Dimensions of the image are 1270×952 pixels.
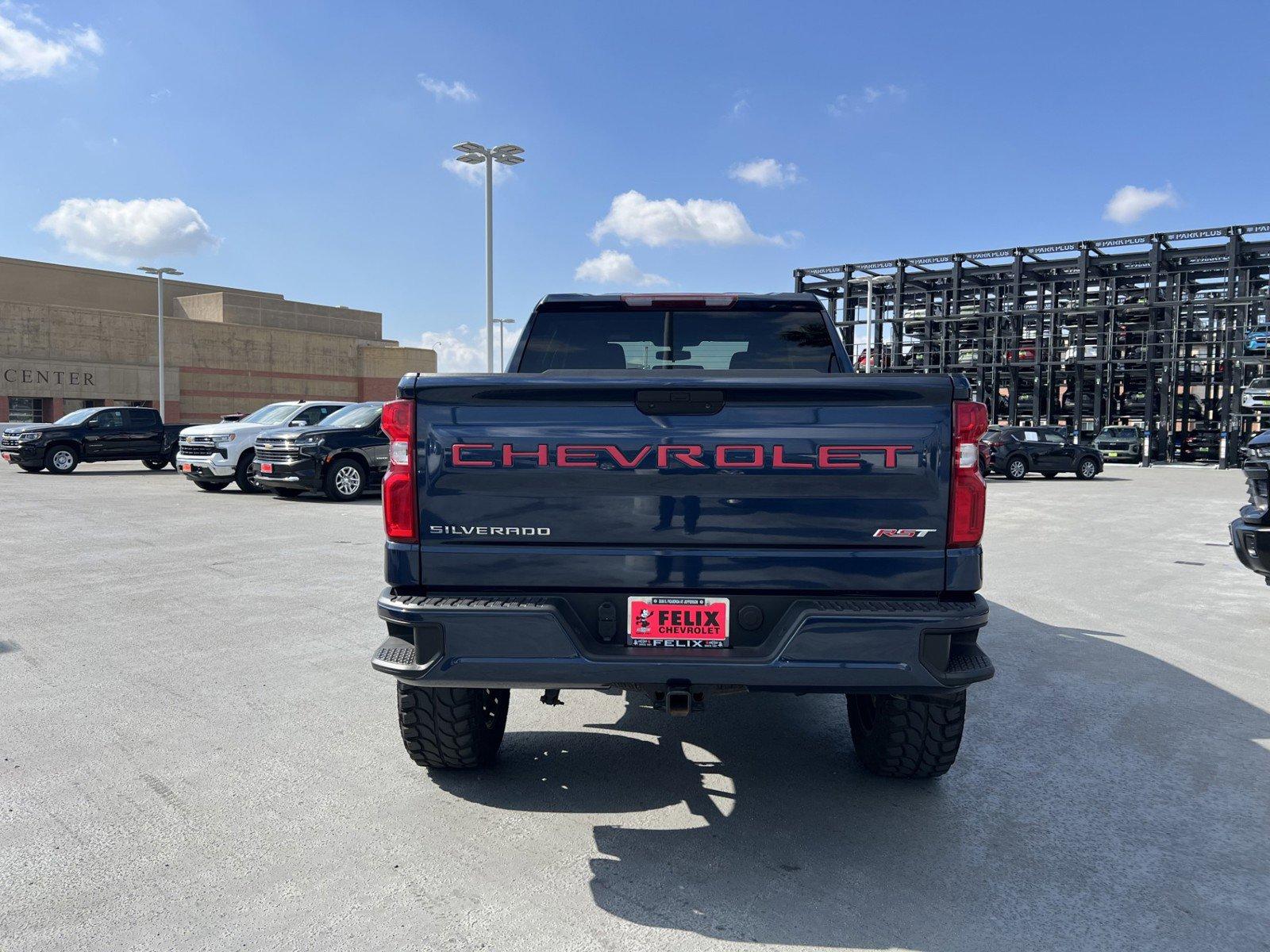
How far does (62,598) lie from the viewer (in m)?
7.33

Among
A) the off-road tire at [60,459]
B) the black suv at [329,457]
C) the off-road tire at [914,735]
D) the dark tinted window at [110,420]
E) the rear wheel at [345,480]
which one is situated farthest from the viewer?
the dark tinted window at [110,420]

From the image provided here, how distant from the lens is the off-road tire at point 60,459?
896 inches

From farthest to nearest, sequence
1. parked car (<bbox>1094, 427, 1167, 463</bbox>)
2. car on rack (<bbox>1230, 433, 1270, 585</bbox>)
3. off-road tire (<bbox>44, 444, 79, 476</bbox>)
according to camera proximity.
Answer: parked car (<bbox>1094, 427, 1167, 463</bbox>)
off-road tire (<bbox>44, 444, 79, 476</bbox>)
car on rack (<bbox>1230, 433, 1270, 585</bbox>)

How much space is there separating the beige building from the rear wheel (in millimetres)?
41062

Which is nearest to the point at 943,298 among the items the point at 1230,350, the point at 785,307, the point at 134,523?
the point at 1230,350

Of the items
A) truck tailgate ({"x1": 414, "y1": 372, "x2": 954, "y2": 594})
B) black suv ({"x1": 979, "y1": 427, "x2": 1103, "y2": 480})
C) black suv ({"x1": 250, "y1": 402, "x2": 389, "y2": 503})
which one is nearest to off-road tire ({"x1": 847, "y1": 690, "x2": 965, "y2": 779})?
truck tailgate ({"x1": 414, "y1": 372, "x2": 954, "y2": 594})

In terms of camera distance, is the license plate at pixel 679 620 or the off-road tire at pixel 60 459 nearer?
the license plate at pixel 679 620

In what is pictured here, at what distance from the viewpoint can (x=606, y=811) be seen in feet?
11.6

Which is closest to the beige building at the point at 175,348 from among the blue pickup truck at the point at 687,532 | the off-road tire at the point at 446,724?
the off-road tire at the point at 446,724

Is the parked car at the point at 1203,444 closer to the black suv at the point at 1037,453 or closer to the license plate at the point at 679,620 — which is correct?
the black suv at the point at 1037,453

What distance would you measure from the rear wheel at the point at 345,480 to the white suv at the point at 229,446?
148 centimetres

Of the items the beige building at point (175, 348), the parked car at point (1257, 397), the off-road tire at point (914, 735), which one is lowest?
the off-road tire at point (914, 735)

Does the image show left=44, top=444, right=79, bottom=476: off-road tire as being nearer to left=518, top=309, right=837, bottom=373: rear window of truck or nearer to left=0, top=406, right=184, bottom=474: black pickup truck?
left=0, top=406, right=184, bottom=474: black pickup truck

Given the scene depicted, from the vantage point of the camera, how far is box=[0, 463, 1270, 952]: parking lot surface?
9.06 feet
